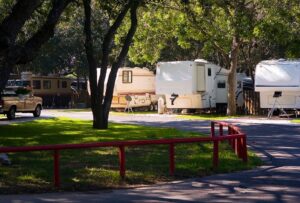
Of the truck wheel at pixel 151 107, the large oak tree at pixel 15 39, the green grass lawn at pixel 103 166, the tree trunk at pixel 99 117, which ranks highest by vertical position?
the large oak tree at pixel 15 39

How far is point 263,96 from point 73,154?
62.0ft

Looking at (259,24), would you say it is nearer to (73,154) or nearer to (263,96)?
(263,96)

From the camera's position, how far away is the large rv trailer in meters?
43.9

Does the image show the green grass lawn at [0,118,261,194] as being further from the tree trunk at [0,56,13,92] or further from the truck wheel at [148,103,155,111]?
the truck wheel at [148,103,155,111]

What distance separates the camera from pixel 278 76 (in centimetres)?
2988

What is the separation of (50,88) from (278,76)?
22.4 meters

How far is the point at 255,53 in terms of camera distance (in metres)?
42.9

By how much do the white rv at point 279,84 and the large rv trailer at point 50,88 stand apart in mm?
19584

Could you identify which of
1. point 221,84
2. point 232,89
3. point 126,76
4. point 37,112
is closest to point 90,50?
point 37,112

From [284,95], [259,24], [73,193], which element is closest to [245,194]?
[73,193]

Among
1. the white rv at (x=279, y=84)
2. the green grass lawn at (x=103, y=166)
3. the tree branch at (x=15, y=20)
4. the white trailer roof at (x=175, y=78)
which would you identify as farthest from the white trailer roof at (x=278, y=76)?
the tree branch at (x=15, y=20)

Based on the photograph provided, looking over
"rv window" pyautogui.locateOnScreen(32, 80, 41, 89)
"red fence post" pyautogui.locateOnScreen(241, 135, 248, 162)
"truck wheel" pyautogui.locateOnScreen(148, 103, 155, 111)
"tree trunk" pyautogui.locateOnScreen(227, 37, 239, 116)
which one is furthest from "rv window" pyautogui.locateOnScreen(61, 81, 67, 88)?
"red fence post" pyautogui.locateOnScreen(241, 135, 248, 162)

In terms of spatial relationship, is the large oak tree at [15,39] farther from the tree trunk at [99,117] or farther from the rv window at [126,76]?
the rv window at [126,76]

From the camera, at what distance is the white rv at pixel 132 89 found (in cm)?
3812
